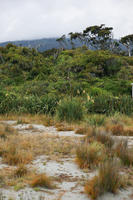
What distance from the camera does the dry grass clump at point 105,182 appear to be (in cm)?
293

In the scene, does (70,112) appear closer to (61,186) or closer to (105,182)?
(61,186)

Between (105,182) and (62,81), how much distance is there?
49.0 feet

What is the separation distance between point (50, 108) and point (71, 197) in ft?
24.3

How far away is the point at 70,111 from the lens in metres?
8.78

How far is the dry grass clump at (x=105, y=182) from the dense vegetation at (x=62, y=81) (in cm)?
684

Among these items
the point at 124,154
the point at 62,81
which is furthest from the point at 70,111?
the point at 62,81

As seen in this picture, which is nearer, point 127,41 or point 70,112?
point 70,112

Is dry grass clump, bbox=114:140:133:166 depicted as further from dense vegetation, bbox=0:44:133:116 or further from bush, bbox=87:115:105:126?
dense vegetation, bbox=0:44:133:116

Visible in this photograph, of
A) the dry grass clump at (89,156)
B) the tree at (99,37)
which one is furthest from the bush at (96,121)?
the tree at (99,37)

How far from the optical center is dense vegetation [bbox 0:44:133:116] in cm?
1067

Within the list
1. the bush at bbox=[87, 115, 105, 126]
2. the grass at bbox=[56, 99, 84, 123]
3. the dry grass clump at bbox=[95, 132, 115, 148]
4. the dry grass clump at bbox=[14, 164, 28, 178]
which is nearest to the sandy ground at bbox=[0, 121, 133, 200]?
the dry grass clump at bbox=[14, 164, 28, 178]

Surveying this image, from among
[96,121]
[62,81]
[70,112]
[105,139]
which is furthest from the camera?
[62,81]

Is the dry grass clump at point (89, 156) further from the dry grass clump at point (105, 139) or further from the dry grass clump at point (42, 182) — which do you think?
the dry grass clump at point (42, 182)

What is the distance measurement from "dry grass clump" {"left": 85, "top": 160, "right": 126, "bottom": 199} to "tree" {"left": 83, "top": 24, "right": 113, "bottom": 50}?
4486 cm
